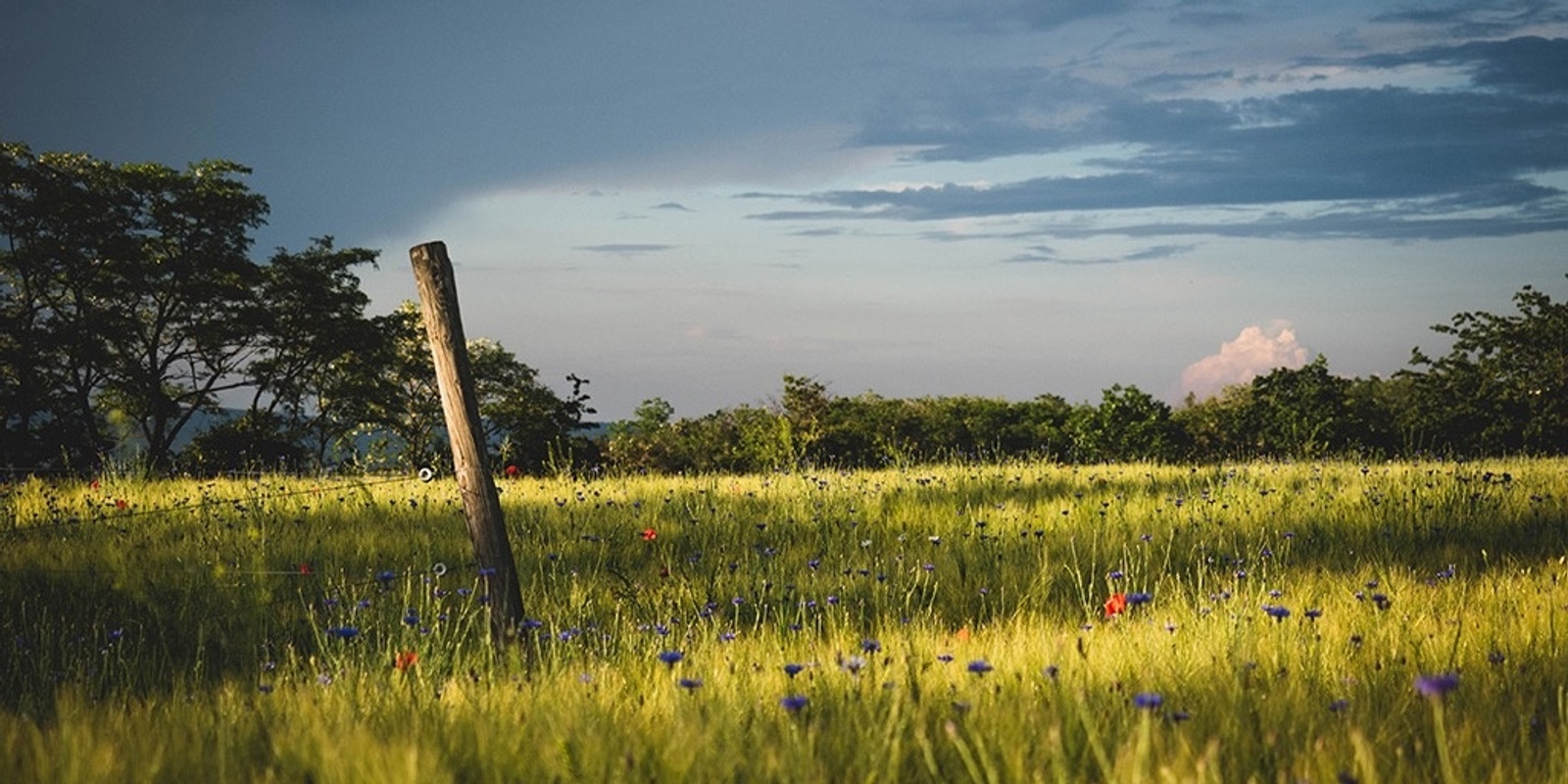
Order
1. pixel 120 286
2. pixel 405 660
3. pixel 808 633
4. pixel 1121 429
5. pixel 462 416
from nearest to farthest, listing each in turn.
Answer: pixel 405 660, pixel 808 633, pixel 462 416, pixel 1121 429, pixel 120 286

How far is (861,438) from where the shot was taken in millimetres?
20047

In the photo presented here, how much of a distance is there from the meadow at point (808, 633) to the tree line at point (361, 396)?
11.8 feet

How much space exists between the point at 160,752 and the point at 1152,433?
62.7 feet

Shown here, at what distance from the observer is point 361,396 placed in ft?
129

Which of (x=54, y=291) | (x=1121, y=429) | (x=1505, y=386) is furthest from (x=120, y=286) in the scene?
(x=1505, y=386)

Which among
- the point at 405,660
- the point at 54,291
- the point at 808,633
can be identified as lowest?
the point at 808,633

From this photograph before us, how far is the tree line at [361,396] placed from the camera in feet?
65.0

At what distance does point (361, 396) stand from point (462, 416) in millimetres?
37703

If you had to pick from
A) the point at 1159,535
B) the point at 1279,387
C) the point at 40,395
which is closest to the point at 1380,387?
the point at 1279,387

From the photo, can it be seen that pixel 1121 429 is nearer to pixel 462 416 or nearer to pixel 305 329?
pixel 462 416

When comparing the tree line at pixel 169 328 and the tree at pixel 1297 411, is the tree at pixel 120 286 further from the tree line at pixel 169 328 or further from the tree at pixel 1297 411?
the tree at pixel 1297 411

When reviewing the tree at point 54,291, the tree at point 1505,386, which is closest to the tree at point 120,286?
the tree at point 54,291

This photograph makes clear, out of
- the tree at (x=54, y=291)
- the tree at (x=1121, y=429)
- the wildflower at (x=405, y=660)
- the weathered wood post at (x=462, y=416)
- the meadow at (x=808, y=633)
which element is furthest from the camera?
the tree at (x=54, y=291)

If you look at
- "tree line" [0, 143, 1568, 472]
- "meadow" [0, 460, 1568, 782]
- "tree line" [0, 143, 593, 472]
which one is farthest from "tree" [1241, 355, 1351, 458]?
"tree line" [0, 143, 593, 472]
